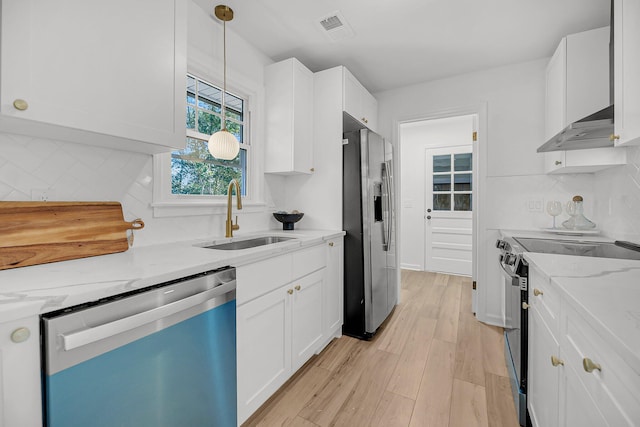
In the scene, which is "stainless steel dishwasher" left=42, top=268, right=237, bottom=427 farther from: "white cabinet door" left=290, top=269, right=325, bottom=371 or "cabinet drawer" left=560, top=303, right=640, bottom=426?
"cabinet drawer" left=560, top=303, right=640, bottom=426

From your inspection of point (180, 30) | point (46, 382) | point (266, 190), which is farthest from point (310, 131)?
point (46, 382)

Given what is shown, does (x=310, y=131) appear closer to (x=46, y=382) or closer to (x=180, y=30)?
(x=180, y=30)

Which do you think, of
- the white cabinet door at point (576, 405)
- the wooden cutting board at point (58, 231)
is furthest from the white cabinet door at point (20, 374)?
the white cabinet door at point (576, 405)

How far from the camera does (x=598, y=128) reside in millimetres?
1425

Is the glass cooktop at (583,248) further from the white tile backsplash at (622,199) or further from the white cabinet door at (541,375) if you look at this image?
the white cabinet door at (541,375)

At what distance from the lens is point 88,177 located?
1372 millimetres

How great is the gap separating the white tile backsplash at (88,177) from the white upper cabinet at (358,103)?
1.62 meters

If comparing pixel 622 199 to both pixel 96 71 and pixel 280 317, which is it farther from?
pixel 96 71

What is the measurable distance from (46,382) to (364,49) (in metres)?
2.72

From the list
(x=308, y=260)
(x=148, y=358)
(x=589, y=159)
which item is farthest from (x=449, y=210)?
(x=148, y=358)

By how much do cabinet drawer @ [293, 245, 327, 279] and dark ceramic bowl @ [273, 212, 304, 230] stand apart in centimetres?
44

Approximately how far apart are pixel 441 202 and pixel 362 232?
9.02 feet

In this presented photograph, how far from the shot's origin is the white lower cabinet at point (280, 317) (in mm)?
1386

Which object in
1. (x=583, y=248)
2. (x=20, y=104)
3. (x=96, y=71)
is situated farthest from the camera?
(x=583, y=248)
